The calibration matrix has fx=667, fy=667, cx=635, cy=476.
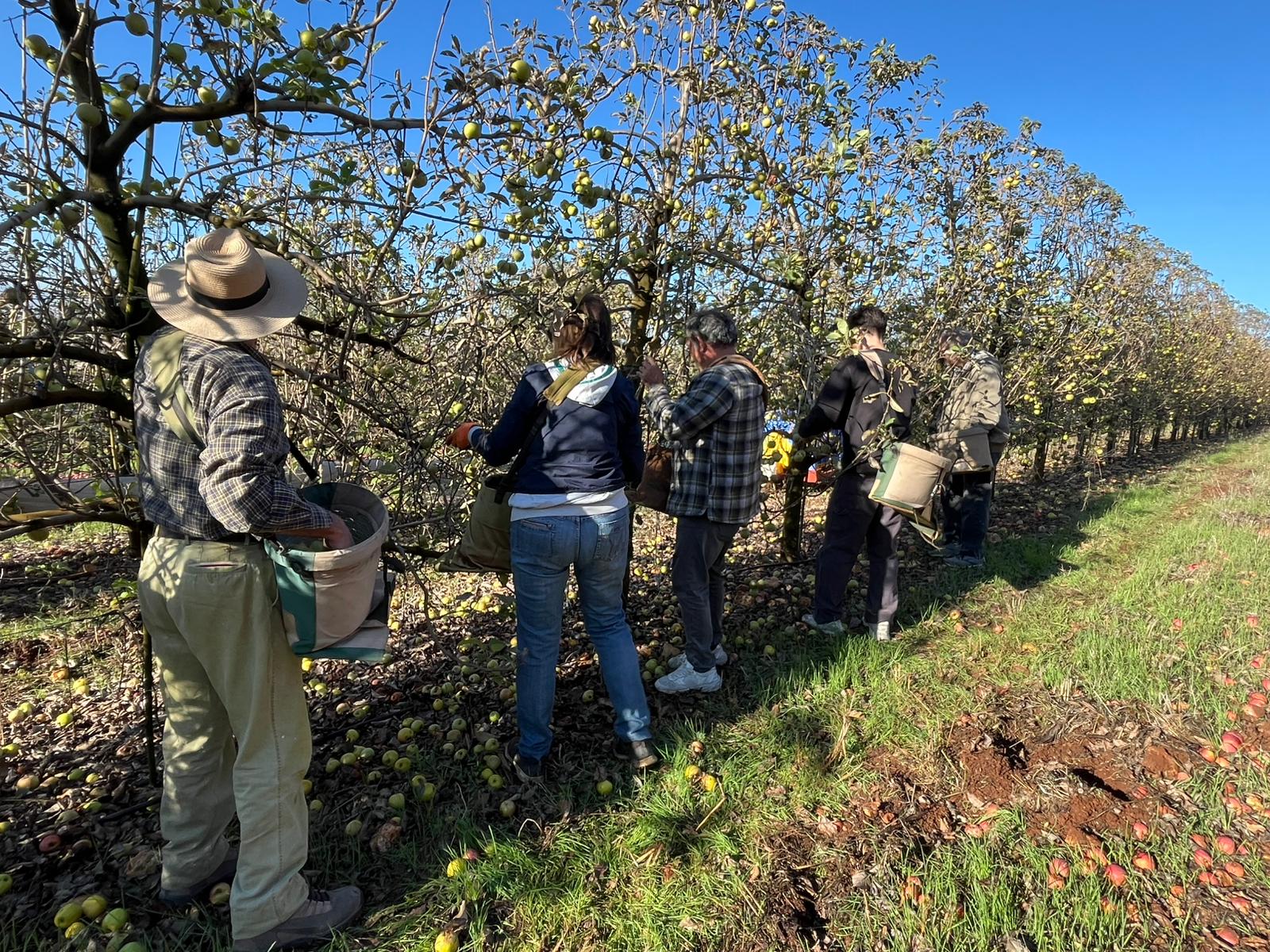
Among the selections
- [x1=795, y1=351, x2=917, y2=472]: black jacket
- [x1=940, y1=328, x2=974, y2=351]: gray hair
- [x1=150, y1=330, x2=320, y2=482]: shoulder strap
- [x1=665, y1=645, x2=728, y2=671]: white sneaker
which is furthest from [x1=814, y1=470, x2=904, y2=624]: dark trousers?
[x1=150, y1=330, x2=320, y2=482]: shoulder strap

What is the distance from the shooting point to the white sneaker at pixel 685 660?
139 inches

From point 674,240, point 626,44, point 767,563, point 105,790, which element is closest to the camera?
point 105,790

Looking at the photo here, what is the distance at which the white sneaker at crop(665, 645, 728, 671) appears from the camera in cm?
354

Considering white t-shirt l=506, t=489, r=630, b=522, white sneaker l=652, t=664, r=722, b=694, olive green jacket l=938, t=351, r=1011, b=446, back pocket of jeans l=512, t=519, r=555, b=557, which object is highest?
olive green jacket l=938, t=351, r=1011, b=446

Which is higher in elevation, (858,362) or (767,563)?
(858,362)

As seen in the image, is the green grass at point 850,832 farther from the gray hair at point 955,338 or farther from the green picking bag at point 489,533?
the gray hair at point 955,338

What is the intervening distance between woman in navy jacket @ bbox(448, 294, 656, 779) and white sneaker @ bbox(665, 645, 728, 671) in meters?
0.86

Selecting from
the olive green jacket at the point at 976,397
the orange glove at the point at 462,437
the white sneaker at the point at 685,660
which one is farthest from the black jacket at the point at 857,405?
the orange glove at the point at 462,437

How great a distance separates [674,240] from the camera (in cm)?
349

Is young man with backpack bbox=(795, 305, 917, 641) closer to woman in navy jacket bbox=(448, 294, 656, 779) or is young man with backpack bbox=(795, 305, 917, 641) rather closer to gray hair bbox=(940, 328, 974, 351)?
gray hair bbox=(940, 328, 974, 351)

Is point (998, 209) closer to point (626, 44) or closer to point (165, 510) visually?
point (626, 44)

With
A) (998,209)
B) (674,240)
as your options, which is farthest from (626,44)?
(998,209)

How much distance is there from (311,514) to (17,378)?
46.2 inches

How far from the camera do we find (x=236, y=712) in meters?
1.92
